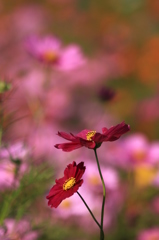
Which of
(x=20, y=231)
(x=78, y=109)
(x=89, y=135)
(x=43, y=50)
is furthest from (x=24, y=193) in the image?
(x=78, y=109)

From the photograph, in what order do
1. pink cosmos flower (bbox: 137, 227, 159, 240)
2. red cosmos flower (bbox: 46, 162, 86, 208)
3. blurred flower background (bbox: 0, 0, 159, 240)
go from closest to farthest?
red cosmos flower (bbox: 46, 162, 86, 208) → blurred flower background (bbox: 0, 0, 159, 240) → pink cosmos flower (bbox: 137, 227, 159, 240)

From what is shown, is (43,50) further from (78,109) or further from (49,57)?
(78,109)

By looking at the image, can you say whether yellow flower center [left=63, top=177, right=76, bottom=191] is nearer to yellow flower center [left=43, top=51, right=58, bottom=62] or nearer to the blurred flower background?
the blurred flower background

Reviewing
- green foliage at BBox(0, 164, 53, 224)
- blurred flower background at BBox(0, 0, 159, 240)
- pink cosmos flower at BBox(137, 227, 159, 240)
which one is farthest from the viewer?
pink cosmos flower at BBox(137, 227, 159, 240)

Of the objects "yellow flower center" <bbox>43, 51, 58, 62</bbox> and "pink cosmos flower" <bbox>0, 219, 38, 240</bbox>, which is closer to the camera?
"pink cosmos flower" <bbox>0, 219, 38, 240</bbox>

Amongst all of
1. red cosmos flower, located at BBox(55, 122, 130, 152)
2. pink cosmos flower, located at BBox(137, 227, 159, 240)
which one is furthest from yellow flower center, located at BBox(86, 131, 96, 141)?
pink cosmos flower, located at BBox(137, 227, 159, 240)

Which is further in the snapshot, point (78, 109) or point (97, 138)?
point (78, 109)

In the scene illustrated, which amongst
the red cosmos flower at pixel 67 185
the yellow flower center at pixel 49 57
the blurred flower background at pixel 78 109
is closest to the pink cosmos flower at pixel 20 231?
the blurred flower background at pixel 78 109

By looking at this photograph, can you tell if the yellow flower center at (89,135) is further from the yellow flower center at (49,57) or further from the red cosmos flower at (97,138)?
the yellow flower center at (49,57)
